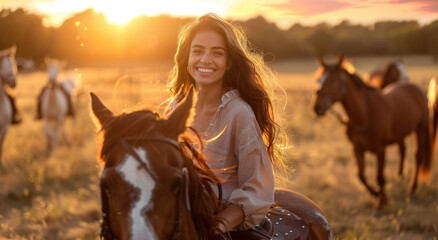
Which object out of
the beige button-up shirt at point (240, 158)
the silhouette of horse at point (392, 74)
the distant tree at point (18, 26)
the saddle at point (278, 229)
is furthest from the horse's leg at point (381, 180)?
the distant tree at point (18, 26)

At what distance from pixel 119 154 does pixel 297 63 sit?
51.1 meters

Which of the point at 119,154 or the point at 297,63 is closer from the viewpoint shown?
the point at 119,154

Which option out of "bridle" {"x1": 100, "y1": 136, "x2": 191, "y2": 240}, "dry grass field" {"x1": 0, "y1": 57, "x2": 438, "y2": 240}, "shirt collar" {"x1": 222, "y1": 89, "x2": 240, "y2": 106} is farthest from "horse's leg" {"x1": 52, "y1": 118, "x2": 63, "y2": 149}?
"bridle" {"x1": 100, "y1": 136, "x2": 191, "y2": 240}

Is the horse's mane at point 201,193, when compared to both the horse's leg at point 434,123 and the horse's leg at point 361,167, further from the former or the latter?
the horse's leg at point 434,123

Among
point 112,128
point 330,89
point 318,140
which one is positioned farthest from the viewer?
point 318,140

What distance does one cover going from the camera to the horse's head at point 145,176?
4.86 feet

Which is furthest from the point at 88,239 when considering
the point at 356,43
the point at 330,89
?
the point at 356,43

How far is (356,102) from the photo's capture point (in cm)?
669

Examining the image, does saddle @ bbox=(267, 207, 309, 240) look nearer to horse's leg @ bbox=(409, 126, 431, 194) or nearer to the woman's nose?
the woman's nose

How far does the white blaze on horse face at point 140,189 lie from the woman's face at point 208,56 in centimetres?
87

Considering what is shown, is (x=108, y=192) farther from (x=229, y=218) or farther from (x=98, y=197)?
(x=98, y=197)

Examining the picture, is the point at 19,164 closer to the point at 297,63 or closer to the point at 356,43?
the point at 356,43

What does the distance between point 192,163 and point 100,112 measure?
0.47 meters

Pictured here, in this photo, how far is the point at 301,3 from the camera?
289 cm
